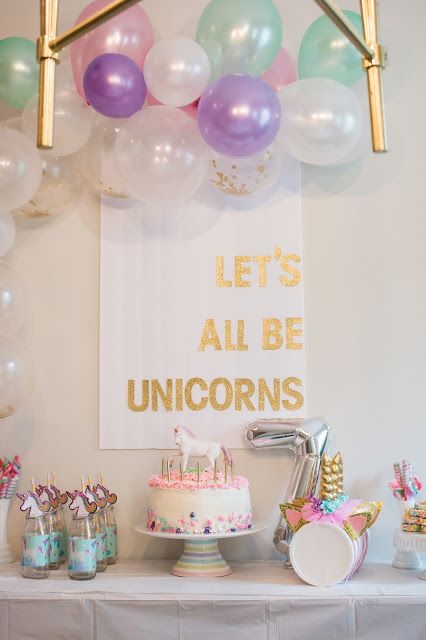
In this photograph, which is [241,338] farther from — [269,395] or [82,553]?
[82,553]

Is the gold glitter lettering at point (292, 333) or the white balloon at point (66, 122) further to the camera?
the gold glitter lettering at point (292, 333)

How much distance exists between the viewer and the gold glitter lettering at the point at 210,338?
244cm

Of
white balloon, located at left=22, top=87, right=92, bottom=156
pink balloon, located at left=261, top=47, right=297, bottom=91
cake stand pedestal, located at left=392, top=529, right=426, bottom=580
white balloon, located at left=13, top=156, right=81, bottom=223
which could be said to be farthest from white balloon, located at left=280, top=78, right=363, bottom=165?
cake stand pedestal, located at left=392, top=529, right=426, bottom=580

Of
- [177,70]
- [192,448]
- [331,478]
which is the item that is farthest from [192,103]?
[331,478]

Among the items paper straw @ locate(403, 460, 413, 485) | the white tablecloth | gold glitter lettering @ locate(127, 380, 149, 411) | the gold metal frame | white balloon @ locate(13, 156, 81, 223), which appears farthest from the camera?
gold glitter lettering @ locate(127, 380, 149, 411)

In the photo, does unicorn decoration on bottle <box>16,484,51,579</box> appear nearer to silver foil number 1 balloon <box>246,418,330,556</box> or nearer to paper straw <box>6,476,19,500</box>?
paper straw <box>6,476,19,500</box>

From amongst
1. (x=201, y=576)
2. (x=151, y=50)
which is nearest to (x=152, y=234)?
(x=151, y=50)

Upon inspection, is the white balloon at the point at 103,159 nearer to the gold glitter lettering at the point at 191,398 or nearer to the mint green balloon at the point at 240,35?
the mint green balloon at the point at 240,35

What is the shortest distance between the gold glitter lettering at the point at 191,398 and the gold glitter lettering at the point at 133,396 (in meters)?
0.12

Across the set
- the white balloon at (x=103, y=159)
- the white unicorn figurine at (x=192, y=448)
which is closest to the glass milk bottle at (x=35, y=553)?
the white unicorn figurine at (x=192, y=448)

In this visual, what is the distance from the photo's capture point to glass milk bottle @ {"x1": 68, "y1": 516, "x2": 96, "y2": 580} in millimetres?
2088

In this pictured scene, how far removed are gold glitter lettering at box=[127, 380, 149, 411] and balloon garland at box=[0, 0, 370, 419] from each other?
0.35 meters

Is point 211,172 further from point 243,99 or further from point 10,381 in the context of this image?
point 10,381

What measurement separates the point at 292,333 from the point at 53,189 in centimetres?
84
